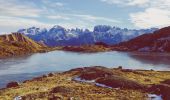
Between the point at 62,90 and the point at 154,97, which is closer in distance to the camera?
the point at 154,97

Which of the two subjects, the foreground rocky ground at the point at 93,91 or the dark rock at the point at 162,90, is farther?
the foreground rocky ground at the point at 93,91

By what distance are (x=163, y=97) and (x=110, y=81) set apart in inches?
499

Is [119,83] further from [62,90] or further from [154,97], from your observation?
[62,90]

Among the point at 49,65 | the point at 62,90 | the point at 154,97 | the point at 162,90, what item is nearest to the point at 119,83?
the point at 162,90

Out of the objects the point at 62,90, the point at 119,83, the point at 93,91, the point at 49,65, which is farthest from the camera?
the point at 49,65

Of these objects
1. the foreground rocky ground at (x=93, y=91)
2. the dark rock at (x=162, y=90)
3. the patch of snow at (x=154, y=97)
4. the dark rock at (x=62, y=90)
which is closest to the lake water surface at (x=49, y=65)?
the foreground rocky ground at (x=93, y=91)

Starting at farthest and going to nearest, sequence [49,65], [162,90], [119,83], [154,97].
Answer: [49,65]
[119,83]
[162,90]
[154,97]

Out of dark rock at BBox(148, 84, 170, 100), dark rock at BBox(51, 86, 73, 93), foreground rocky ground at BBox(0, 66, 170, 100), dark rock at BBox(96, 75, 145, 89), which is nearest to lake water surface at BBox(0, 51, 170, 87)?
foreground rocky ground at BBox(0, 66, 170, 100)

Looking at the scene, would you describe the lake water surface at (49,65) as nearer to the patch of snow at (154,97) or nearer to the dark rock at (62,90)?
the dark rock at (62,90)

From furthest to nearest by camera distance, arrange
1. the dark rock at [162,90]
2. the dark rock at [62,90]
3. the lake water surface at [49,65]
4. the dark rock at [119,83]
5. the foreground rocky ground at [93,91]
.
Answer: the lake water surface at [49,65] < the dark rock at [119,83] < the dark rock at [62,90] < the foreground rocky ground at [93,91] < the dark rock at [162,90]

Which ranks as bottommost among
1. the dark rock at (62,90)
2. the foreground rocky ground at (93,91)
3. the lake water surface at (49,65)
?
the lake water surface at (49,65)

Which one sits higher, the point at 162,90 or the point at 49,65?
the point at 162,90

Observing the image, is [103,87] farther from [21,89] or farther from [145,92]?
[21,89]

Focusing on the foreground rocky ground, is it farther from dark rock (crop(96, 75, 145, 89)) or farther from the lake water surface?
the lake water surface
